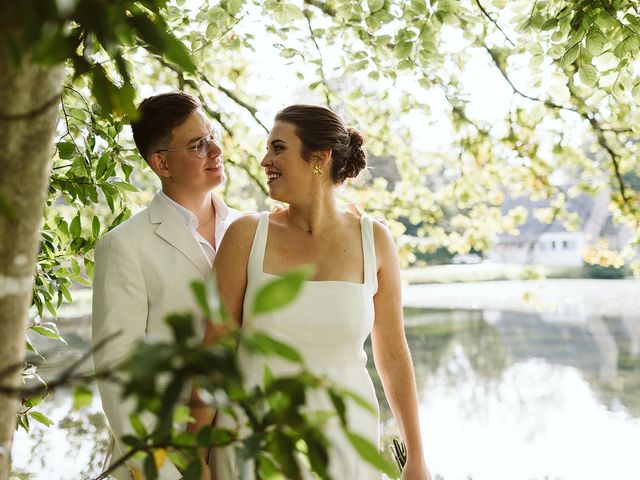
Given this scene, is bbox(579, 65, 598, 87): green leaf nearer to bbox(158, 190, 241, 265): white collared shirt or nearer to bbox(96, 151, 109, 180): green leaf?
bbox(158, 190, 241, 265): white collared shirt

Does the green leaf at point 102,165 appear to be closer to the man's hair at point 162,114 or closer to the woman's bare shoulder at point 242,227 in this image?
the man's hair at point 162,114

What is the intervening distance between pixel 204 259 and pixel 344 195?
3591 mm

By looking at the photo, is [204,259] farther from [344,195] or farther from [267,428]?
[344,195]

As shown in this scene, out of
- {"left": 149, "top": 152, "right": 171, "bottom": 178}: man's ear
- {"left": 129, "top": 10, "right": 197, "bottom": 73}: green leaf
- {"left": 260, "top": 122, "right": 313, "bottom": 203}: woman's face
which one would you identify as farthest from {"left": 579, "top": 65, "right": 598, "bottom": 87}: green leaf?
{"left": 129, "top": 10, "right": 197, "bottom": 73}: green leaf

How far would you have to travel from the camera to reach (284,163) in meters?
2.14

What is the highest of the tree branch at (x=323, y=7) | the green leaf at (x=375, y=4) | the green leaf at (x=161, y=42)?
the tree branch at (x=323, y=7)

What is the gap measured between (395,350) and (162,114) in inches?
40.0

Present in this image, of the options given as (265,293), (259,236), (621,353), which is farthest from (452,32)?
(621,353)

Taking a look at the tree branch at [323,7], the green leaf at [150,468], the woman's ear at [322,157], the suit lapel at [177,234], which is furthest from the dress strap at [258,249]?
the tree branch at [323,7]

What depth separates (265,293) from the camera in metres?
0.51

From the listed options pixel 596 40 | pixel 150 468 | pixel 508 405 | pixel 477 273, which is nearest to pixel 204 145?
pixel 596 40

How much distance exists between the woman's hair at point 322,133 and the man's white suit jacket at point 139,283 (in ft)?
1.45

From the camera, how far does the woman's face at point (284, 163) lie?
84.4 inches

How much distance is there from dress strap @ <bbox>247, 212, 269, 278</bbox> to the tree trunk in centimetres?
135
